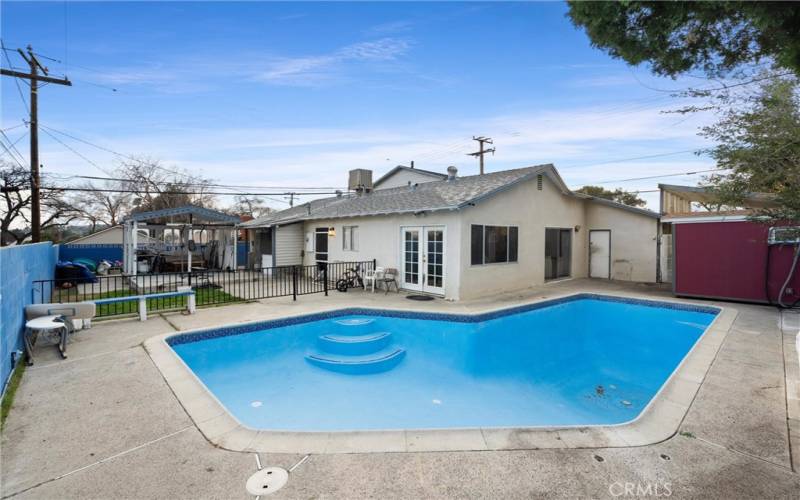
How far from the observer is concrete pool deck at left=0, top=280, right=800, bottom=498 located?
7.59 feet

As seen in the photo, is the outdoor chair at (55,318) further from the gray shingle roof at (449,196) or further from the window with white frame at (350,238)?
the window with white frame at (350,238)

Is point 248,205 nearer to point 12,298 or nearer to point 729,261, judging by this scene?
point 12,298

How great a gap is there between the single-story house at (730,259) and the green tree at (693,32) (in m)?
7.54

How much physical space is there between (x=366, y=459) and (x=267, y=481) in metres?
0.68

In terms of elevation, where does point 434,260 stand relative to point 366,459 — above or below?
above

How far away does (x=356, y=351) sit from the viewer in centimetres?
655

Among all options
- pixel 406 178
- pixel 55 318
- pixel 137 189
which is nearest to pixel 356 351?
pixel 55 318

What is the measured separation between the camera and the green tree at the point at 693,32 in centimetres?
201

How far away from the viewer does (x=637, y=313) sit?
30.8ft

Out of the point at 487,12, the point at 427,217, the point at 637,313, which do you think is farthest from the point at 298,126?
the point at 637,313

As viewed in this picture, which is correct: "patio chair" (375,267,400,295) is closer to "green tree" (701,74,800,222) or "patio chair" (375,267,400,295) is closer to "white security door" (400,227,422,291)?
"white security door" (400,227,422,291)

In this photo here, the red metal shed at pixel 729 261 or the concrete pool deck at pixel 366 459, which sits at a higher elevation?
the red metal shed at pixel 729 261

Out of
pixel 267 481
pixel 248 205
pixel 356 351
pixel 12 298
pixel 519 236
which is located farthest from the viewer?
pixel 248 205

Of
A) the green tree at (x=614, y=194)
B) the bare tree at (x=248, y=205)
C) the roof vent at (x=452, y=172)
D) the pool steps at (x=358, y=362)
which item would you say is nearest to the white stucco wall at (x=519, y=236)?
the roof vent at (x=452, y=172)
